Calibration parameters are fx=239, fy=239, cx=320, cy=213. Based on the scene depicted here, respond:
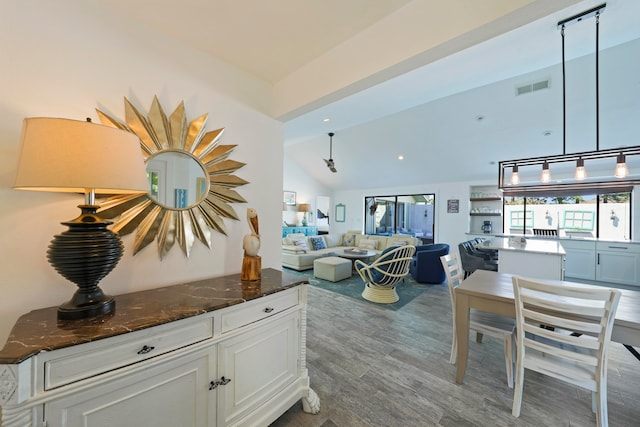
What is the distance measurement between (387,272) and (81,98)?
3.76 m

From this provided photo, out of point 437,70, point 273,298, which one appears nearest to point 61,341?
point 273,298

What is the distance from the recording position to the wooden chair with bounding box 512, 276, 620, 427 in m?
1.42

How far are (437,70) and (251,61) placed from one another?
7.46 ft

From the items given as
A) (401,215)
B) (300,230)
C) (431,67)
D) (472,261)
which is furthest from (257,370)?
(401,215)

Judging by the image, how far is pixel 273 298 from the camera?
151 centimetres

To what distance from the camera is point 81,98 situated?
1.33m

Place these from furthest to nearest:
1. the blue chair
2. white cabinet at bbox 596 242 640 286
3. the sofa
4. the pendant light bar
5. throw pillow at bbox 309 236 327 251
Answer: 1. throw pillow at bbox 309 236 327 251
2. the sofa
3. the blue chair
4. white cabinet at bbox 596 242 640 286
5. the pendant light bar

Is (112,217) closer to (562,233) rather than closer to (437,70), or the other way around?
(437,70)

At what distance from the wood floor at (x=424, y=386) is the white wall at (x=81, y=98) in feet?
4.17

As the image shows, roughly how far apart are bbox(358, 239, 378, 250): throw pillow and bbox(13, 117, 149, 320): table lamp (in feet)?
20.2

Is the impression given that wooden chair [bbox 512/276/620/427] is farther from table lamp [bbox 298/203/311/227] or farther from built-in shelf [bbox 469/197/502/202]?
table lamp [bbox 298/203/311/227]

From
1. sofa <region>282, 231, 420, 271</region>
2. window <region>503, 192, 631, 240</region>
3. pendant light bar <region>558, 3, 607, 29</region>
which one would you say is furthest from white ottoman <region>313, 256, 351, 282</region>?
window <region>503, 192, 631, 240</region>

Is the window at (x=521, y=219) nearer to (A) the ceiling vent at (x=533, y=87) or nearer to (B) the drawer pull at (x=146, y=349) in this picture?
(A) the ceiling vent at (x=533, y=87)

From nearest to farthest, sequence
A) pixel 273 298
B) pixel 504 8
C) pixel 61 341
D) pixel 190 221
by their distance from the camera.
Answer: pixel 61 341, pixel 504 8, pixel 273 298, pixel 190 221
